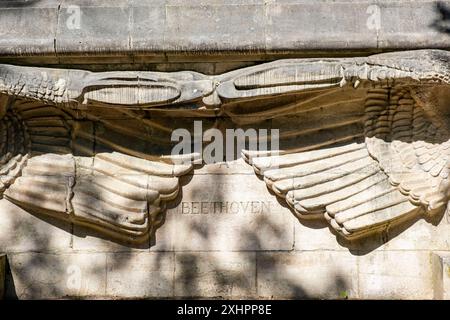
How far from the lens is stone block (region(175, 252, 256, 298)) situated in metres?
5.22

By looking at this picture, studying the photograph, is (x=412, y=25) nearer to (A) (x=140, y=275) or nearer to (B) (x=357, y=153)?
(B) (x=357, y=153)

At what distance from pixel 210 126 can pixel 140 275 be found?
3.96 feet

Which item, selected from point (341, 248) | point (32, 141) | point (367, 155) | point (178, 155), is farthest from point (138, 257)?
point (367, 155)

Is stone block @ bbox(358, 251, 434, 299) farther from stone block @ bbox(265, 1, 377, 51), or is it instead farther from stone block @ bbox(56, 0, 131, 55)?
stone block @ bbox(56, 0, 131, 55)

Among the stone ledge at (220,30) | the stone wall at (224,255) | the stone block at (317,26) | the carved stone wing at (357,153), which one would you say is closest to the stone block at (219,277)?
the stone wall at (224,255)

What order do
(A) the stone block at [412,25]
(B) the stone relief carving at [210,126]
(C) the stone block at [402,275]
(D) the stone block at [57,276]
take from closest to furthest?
(A) the stone block at [412,25]
(B) the stone relief carving at [210,126]
(C) the stone block at [402,275]
(D) the stone block at [57,276]

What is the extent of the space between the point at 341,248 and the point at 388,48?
1475 mm

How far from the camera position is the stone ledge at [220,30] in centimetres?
475

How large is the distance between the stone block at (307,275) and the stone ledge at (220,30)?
147 centimetres

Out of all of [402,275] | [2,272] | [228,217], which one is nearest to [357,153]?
[402,275]

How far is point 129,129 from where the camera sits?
17.1ft

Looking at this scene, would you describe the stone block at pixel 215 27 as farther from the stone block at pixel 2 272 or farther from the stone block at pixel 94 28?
the stone block at pixel 2 272

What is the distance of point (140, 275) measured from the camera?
17.2ft

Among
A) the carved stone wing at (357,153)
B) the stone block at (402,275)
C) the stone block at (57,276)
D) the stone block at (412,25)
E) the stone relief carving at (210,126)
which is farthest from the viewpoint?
the stone block at (57,276)
